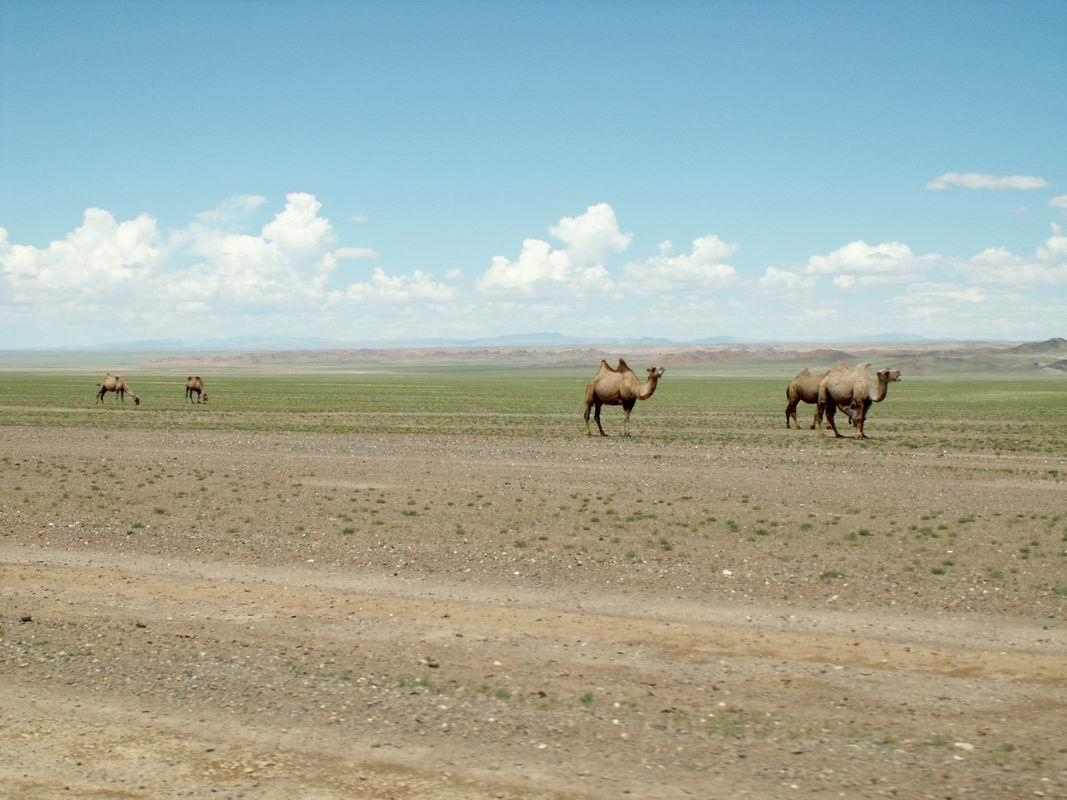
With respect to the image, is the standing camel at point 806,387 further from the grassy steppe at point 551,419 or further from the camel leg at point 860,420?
the camel leg at point 860,420

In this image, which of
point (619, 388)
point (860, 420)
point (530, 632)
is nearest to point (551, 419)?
point (619, 388)

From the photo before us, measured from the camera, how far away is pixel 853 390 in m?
32.8

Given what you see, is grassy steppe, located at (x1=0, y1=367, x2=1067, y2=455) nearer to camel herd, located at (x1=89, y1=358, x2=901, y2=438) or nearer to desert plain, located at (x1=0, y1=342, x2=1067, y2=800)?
camel herd, located at (x1=89, y1=358, x2=901, y2=438)

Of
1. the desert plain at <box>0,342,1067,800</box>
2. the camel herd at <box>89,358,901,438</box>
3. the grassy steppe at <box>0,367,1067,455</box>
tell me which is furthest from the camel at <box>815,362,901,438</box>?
the desert plain at <box>0,342,1067,800</box>

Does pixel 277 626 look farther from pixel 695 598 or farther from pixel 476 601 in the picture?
pixel 695 598

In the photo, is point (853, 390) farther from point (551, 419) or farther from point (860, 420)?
point (551, 419)

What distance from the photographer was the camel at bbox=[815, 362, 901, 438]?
32.6m

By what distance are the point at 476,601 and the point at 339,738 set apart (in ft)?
13.9

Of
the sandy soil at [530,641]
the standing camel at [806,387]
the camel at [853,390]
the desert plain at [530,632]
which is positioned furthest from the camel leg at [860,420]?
the sandy soil at [530,641]

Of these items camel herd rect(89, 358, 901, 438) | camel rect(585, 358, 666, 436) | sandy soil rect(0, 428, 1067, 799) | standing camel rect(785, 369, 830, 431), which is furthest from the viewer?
standing camel rect(785, 369, 830, 431)

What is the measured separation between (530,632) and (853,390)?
989 inches

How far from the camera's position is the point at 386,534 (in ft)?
49.2

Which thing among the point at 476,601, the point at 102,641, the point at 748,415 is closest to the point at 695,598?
the point at 476,601

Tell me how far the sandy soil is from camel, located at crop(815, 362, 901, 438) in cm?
1297
